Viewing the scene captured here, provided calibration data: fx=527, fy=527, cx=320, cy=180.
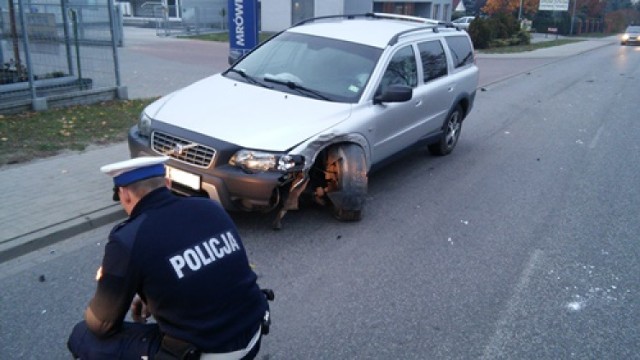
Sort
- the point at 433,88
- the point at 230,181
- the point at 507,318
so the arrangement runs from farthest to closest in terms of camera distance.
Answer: the point at 433,88, the point at 230,181, the point at 507,318

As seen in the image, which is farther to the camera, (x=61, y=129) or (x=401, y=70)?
(x=61, y=129)

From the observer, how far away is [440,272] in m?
4.43

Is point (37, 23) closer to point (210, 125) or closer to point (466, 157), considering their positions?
point (210, 125)

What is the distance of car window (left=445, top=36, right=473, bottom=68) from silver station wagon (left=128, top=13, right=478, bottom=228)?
0.25 metres

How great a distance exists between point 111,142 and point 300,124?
3.71 meters

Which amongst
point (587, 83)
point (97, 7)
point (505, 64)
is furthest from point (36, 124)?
point (505, 64)

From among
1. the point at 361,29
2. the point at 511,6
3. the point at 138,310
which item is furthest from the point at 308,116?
the point at 511,6

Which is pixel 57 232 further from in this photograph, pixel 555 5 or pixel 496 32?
pixel 555 5

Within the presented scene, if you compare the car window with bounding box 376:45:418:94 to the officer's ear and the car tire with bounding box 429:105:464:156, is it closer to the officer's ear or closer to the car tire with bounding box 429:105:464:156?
the car tire with bounding box 429:105:464:156

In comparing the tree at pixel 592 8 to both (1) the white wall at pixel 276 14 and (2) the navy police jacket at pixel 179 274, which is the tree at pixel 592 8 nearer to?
(1) the white wall at pixel 276 14

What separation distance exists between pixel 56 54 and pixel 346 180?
717cm

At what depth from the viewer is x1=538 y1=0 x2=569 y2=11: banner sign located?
54312 millimetres

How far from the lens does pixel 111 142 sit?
7.42 meters

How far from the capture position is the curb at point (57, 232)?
14.6ft
